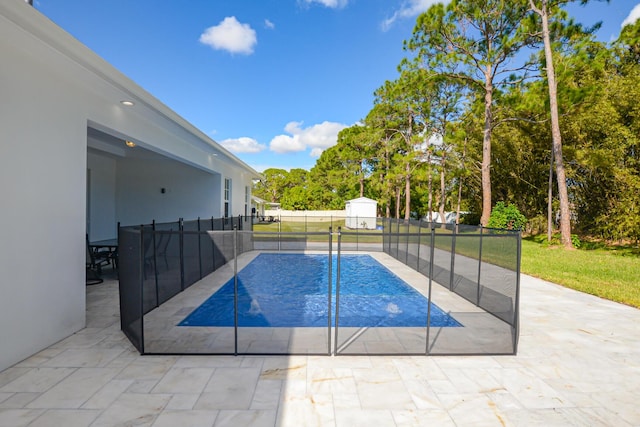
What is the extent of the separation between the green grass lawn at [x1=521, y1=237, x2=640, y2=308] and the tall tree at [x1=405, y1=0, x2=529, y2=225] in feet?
14.3

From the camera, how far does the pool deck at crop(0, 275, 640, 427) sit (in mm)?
2453

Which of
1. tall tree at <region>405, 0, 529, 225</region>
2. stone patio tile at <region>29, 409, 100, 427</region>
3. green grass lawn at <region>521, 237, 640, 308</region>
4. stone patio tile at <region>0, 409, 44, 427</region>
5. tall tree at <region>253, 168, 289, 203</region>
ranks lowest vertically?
stone patio tile at <region>0, 409, 44, 427</region>

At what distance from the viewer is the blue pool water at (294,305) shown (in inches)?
173

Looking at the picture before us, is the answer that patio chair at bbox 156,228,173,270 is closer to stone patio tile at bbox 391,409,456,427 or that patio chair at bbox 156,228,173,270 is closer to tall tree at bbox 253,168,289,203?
stone patio tile at bbox 391,409,456,427

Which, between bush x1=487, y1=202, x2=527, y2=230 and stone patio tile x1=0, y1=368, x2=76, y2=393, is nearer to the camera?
stone patio tile x1=0, y1=368, x2=76, y2=393

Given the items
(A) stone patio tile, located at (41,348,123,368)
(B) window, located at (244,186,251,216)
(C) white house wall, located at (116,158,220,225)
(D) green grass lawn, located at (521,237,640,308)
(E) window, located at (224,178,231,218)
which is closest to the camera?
(A) stone patio tile, located at (41,348,123,368)

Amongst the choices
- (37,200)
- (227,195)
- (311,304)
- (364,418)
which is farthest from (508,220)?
(37,200)

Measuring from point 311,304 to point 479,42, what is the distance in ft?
51.2

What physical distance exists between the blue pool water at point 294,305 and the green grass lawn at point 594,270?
3.78 m

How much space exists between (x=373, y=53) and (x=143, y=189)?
45.5 ft

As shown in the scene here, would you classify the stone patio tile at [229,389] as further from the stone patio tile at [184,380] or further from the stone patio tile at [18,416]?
the stone patio tile at [18,416]

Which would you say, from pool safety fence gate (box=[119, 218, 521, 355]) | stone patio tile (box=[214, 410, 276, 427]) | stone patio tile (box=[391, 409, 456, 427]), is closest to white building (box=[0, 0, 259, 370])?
pool safety fence gate (box=[119, 218, 521, 355])

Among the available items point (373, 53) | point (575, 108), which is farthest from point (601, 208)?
point (373, 53)

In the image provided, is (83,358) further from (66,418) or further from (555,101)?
(555,101)
